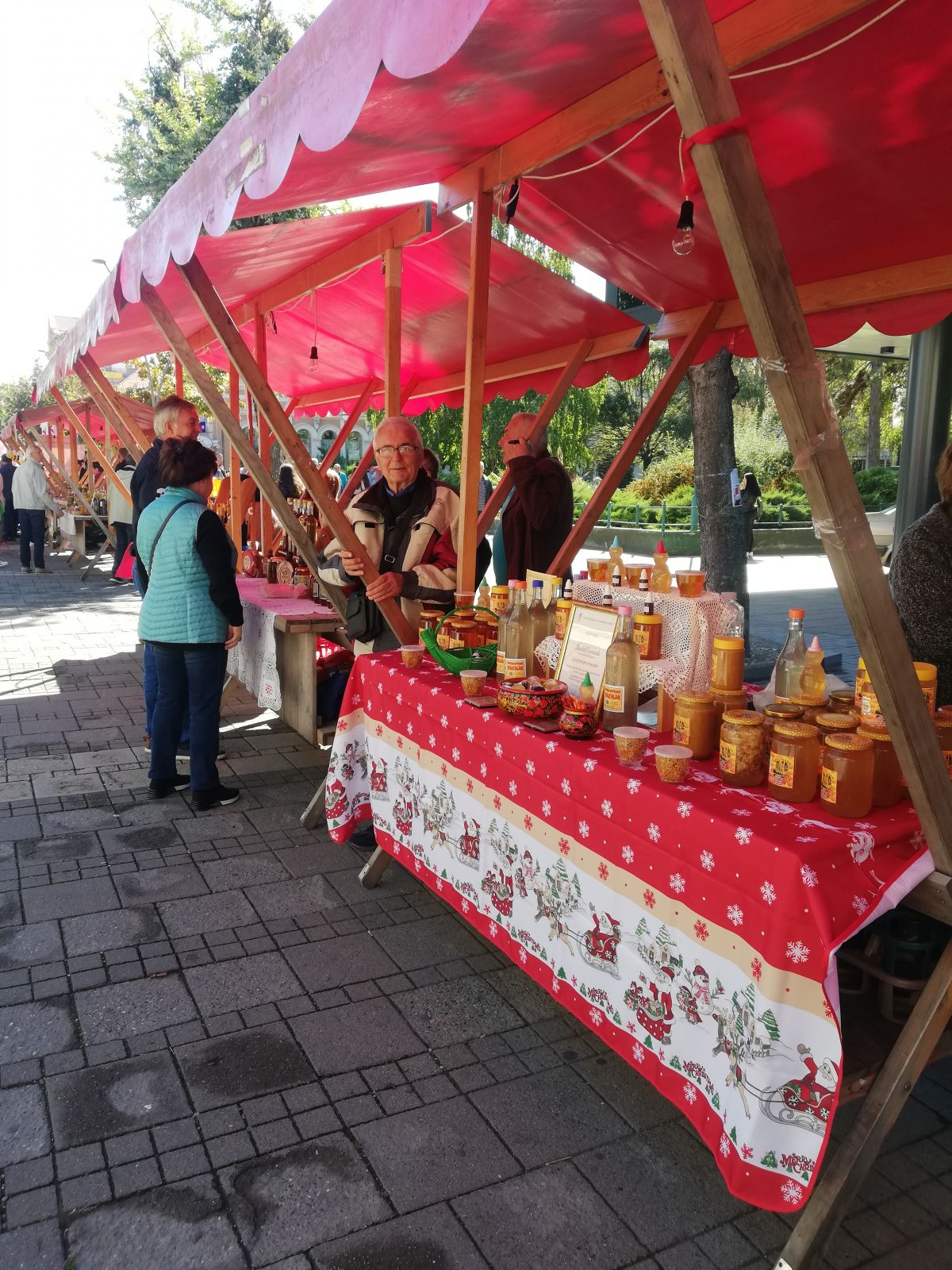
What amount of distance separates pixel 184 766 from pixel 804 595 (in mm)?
10412

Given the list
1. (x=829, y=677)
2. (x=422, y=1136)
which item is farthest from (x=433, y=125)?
(x=422, y=1136)

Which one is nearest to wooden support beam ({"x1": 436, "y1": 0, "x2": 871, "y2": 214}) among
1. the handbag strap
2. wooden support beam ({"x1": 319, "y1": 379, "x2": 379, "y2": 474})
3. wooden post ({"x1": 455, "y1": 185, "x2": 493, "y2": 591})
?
wooden post ({"x1": 455, "y1": 185, "x2": 493, "y2": 591})

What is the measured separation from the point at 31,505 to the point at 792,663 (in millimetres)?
13635

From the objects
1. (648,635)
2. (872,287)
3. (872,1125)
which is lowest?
(872,1125)

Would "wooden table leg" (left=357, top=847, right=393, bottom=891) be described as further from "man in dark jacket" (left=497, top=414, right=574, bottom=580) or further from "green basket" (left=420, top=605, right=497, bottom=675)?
"man in dark jacket" (left=497, top=414, right=574, bottom=580)

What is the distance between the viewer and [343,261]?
5.04 meters

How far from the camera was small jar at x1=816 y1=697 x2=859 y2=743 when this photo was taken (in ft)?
6.37

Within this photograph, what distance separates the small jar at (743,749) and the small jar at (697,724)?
0.16 meters

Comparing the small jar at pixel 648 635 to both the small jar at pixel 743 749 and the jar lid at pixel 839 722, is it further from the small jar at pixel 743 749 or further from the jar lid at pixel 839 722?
the jar lid at pixel 839 722

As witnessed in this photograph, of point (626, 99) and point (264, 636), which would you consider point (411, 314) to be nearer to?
point (264, 636)

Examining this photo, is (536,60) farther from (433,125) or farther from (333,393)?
(333,393)

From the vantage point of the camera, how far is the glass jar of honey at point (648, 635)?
251cm

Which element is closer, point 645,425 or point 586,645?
point 586,645

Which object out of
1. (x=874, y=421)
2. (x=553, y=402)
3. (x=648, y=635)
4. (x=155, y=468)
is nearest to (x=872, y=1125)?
(x=648, y=635)
